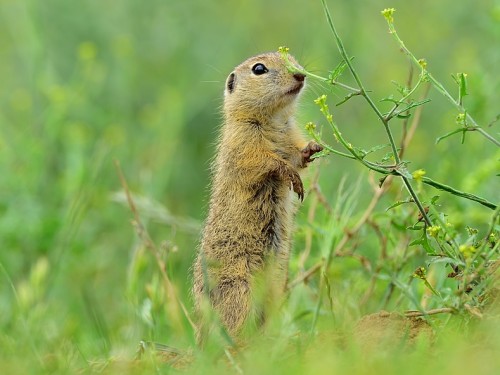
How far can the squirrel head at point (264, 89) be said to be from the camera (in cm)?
579

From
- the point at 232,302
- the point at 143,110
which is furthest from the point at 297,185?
the point at 143,110

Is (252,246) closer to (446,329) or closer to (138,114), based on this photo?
(446,329)

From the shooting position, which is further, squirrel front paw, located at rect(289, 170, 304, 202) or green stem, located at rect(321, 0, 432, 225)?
squirrel front paw, located at rect(289, 170, 304, 202)

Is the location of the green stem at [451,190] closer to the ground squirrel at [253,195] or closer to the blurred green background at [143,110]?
the ground squirrel at [253,195]

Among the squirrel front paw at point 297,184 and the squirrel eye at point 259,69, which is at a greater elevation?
the squirrel eye at point 259,69

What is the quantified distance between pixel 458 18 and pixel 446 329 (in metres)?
6.58

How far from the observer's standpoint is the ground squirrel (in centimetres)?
525

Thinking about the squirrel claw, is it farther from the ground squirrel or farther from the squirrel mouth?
the squirrel mouth

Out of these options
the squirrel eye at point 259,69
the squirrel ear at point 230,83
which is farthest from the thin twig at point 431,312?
the squirrel ear at point 230,83

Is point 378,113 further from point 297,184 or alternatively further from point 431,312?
point 297,184

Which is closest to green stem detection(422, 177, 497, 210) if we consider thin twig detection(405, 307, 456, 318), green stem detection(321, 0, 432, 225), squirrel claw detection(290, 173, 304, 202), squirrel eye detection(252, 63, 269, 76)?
green stem detection(321, 0, 432, 225)

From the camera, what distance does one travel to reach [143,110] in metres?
10.5

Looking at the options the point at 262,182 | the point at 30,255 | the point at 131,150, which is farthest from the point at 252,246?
the point at 131,150

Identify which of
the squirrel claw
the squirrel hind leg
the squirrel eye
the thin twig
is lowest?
the squirrel hind leg
